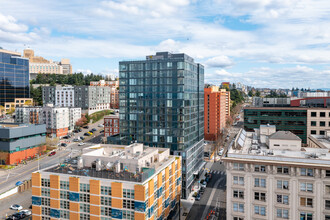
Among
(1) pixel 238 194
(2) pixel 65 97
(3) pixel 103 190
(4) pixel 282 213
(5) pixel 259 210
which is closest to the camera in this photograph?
(4) pixel 282 213

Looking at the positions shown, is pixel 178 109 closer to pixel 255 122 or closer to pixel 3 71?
pixel 255 122

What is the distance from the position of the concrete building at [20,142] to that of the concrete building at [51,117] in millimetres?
27956

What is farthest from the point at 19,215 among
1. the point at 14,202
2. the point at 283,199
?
the point at 283,199

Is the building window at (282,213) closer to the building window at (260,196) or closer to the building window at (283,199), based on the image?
the building window at (283,199)

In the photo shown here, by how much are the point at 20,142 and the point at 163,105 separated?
62.5 m

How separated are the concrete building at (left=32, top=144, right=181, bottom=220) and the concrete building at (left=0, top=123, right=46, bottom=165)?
53106 mm

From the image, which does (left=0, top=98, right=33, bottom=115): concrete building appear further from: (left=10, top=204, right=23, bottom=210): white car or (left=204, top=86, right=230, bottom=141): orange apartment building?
(left=10, top=204, right=23, bottom=210): white car

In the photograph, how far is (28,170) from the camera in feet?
299

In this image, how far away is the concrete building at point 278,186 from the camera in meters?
39.9

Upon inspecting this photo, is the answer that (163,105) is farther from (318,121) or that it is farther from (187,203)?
(318,121)

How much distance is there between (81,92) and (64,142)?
53.6 metres

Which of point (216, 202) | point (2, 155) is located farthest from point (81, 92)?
point (216, 202)

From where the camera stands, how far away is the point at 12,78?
182 m

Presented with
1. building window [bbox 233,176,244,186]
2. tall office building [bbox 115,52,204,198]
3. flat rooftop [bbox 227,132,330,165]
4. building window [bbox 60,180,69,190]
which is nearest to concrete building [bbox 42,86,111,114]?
tall office building [bbox 115,52,204,198]
